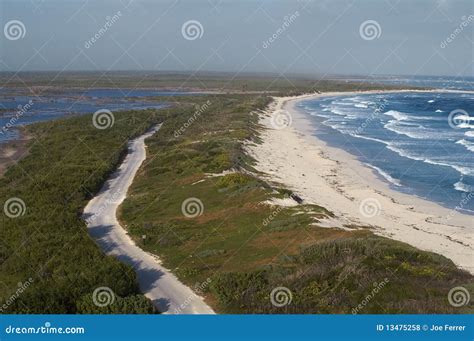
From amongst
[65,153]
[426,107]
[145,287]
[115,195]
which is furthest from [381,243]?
[426,107]

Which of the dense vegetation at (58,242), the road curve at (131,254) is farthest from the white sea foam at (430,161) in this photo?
the dense vegetation at (58,242)

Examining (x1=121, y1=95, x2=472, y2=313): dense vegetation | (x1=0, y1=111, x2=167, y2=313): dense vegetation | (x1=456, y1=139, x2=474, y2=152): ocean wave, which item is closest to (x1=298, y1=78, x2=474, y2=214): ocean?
(x1=456, y1=139, x2=474, y2=152): ocean wave

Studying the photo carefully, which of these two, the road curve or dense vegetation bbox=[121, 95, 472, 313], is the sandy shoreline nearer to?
dense vegetation bbox=[121, 95, 472, 313]

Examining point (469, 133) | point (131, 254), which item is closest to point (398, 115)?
point (469, 133)

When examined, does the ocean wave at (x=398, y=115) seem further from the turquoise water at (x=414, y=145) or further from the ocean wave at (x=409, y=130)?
the ocean wave at (x=409, y=130)

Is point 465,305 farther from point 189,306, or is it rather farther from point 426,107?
point 426,107

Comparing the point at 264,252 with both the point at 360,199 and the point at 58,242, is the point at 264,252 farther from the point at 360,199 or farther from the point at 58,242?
the point at 360,199
